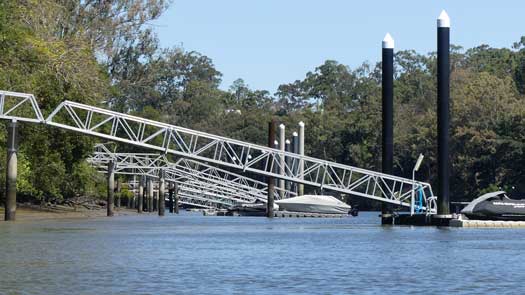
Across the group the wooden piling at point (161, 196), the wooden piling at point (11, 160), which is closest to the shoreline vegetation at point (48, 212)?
the wooden piling at point (11, 160)

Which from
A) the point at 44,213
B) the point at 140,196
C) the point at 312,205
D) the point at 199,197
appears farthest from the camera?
the point at 199,197

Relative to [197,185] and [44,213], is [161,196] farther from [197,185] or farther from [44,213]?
[44,213]

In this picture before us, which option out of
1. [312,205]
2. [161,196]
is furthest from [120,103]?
[312,205]

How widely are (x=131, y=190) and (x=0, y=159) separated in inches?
3125

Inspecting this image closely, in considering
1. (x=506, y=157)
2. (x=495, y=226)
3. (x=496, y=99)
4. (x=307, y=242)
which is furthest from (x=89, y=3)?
(x=496, y=99)

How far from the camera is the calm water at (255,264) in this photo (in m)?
35.0

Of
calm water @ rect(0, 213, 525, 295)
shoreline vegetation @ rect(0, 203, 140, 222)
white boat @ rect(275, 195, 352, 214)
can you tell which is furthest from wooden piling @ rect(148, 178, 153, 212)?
calm water @ rect(0, 213, 525, 295)

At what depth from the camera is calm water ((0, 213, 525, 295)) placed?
35031mm

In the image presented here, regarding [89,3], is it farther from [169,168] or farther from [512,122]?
[512,122]

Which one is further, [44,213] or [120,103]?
[120,103]

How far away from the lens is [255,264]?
44.1 metres

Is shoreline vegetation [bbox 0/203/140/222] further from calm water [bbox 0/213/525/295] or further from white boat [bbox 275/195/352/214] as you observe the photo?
calm water [bbox 0/213/525/295]

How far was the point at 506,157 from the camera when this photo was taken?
144 metres

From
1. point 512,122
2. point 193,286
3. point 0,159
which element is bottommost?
point 193,286
